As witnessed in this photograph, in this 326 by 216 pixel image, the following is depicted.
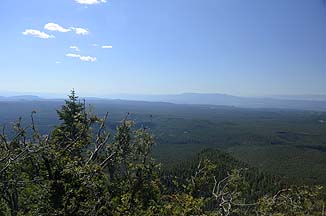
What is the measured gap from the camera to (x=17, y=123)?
9.96 metres

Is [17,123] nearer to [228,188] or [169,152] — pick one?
[228,188]

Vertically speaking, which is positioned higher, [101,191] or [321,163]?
[101,191]

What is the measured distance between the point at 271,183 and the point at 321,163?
5736 cm

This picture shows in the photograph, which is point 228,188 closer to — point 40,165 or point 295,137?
point 40,165

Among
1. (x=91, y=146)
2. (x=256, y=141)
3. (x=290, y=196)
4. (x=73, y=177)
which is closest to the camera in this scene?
(x=290, y=196)

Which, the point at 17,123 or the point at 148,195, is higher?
the point at 17,123

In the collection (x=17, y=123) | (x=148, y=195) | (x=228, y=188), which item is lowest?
(x=148, y=195)

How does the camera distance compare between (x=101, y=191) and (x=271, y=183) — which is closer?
(x=101, y=191)

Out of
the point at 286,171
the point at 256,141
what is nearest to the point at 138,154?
the point at 286,171

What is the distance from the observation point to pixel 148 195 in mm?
11430

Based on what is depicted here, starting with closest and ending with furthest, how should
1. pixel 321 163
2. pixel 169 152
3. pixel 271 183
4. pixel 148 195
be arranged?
pixel 148 195
pixel 271 183
pixel 321 163
pixel 169 152

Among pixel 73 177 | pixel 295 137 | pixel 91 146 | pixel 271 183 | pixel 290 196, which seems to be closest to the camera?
pixel 290 196

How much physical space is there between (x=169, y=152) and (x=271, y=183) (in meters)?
61.1

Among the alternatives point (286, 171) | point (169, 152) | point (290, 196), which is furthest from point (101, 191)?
point (169, 152)
